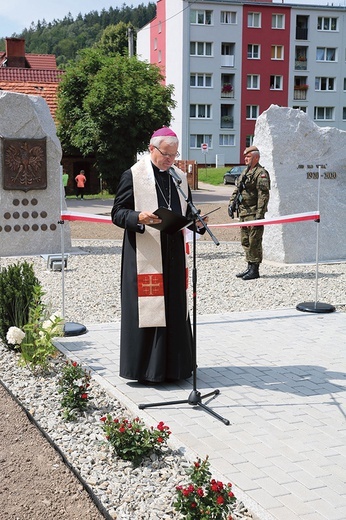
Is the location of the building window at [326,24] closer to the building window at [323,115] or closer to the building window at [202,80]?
the building window at [323,115]

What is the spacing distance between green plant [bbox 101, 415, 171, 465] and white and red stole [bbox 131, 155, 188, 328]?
54.1 inches

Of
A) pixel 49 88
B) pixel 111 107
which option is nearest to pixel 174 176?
pixel 111 107

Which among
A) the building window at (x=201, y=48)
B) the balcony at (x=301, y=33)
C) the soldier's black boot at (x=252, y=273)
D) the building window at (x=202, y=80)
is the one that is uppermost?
the balcony at (x=301, y=33)

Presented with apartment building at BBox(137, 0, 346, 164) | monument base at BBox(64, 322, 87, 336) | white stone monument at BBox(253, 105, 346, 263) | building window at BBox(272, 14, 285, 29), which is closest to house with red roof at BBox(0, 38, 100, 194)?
apartment building at BBox(137, 0, 346, 164)

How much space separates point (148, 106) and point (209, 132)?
19.3 m

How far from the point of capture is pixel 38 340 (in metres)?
6.01

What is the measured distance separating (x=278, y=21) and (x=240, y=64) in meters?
4.57

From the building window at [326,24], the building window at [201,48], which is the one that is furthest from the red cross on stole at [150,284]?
the building window at [326,24]

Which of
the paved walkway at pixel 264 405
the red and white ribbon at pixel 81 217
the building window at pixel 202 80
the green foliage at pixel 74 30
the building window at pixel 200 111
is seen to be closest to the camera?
the paved walkway at pixel 264 405

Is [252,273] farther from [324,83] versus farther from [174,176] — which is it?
[324,83]

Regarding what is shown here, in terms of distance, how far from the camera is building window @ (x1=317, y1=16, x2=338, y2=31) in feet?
174

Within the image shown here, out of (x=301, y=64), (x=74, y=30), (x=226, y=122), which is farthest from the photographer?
(x=74, y=30)

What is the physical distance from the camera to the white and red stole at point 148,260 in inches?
219

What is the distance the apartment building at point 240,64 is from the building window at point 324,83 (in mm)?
79
